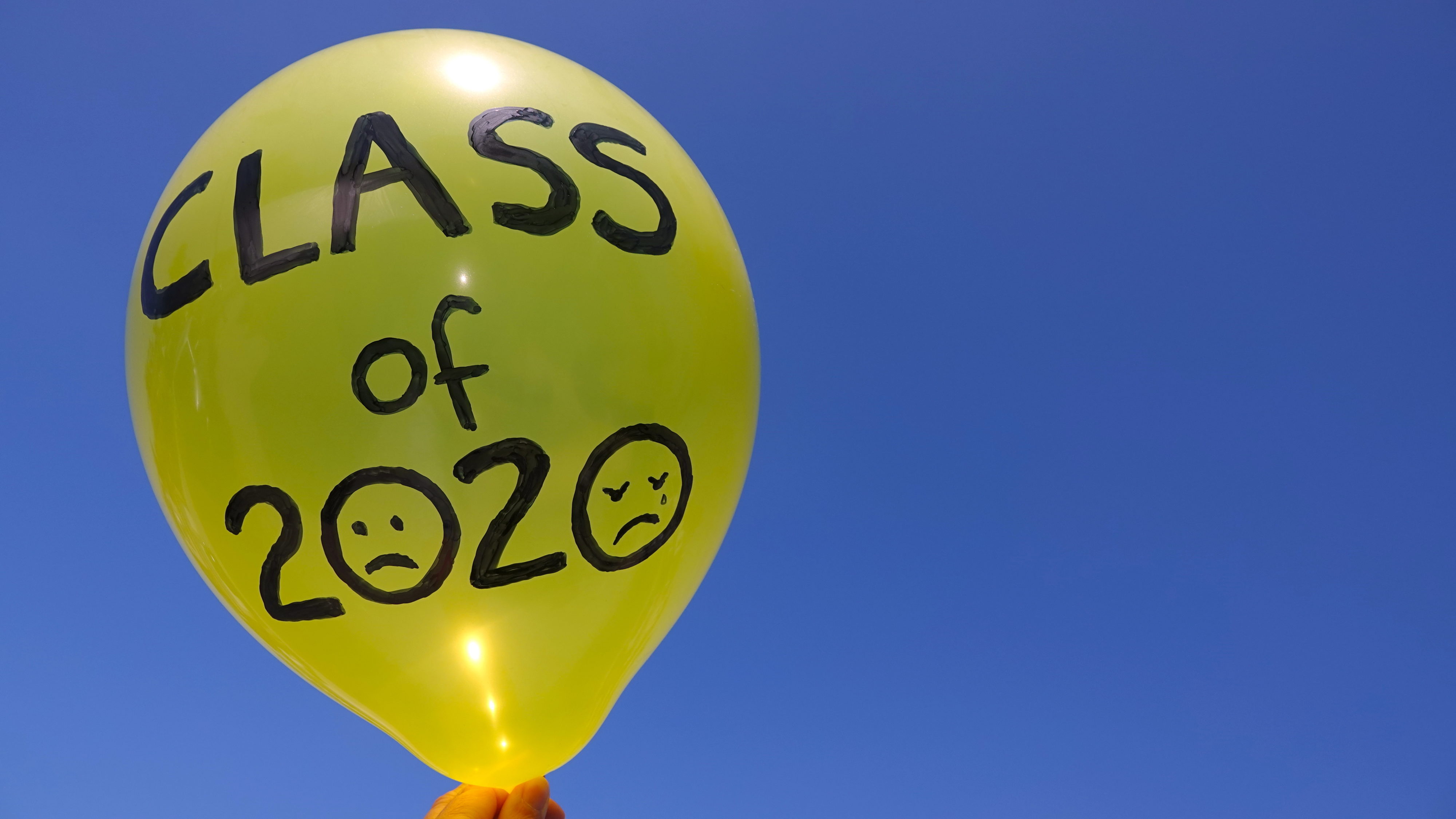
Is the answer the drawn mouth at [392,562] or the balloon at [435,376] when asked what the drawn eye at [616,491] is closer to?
the balloon at [435,376]

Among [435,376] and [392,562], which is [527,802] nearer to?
[392,562]

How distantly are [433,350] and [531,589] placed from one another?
1.17ft

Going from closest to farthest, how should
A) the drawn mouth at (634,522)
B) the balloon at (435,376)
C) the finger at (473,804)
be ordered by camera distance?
the balloon at (435,376) → the drawn mouth at (634,522) → the finger at (473,804)

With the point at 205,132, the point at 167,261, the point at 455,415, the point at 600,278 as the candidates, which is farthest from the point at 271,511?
the point at 205,132

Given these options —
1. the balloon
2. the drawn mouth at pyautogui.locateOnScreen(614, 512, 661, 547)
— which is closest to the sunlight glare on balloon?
the balloon

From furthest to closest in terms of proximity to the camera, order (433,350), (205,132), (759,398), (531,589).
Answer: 1. (759,398)
2. (205,132)
3. (531,589)
4. (433,350)

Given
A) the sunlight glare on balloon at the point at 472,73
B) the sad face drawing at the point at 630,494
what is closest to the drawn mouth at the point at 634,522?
the sad face drawing at the point at 630,494

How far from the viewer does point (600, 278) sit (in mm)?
1134

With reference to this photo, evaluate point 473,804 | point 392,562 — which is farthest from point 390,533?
point 473,804

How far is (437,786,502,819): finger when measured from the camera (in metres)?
1.42

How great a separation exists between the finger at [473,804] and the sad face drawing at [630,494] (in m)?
0.55

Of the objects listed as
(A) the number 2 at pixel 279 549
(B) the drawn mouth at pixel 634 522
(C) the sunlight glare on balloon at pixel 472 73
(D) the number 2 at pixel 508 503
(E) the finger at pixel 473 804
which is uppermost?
(C) the sunlight glare on balloon at pixel 472 73

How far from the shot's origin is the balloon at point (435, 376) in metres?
1.07

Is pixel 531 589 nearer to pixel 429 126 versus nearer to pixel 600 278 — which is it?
pixel 600 278
